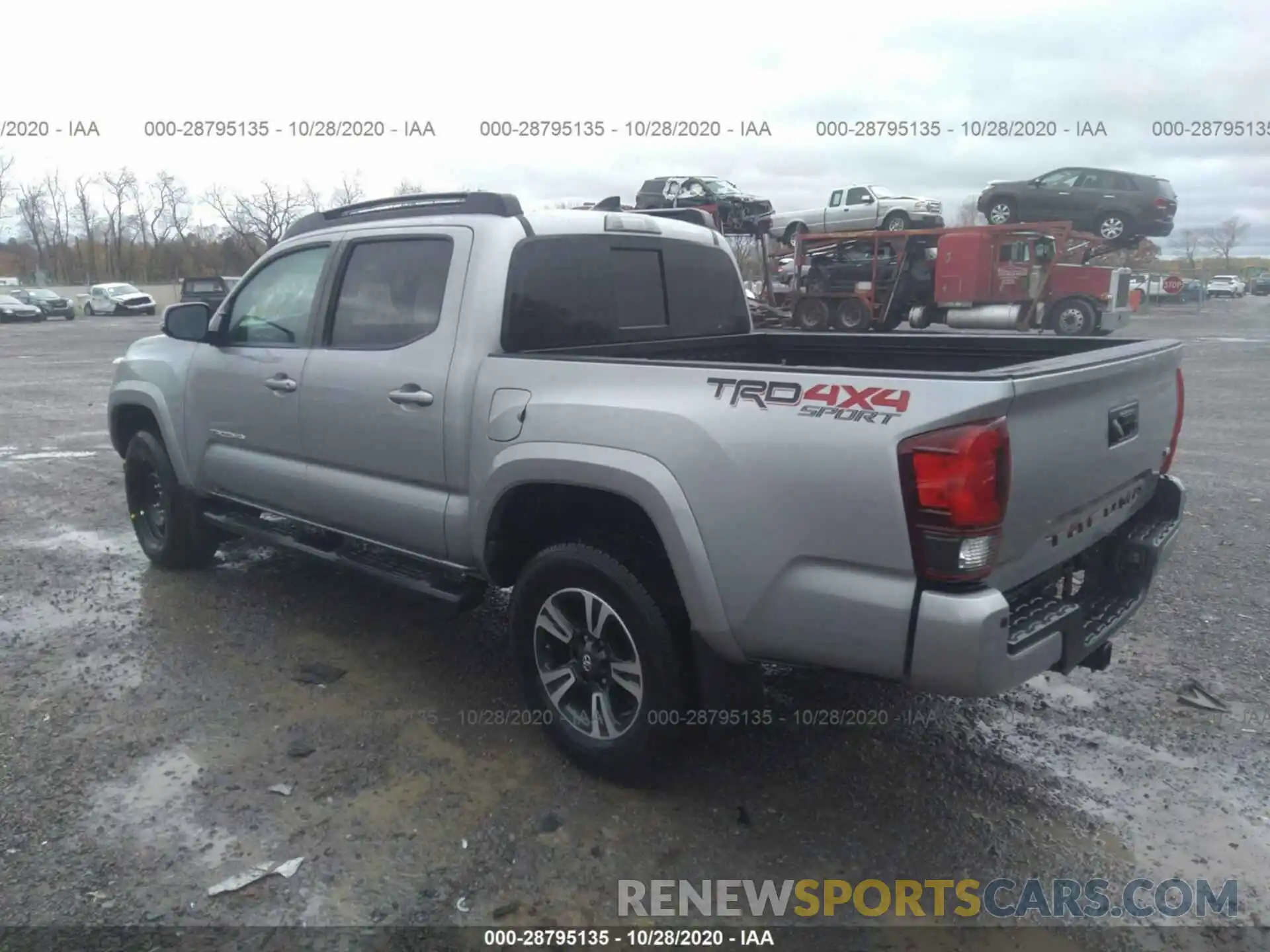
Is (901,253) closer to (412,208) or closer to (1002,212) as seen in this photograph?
(1002,212)

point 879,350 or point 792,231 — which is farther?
point 792,231

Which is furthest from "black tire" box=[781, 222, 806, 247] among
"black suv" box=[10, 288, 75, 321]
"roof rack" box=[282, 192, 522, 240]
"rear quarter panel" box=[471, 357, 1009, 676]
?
"black suv" box=[10, 288, 75, 321]

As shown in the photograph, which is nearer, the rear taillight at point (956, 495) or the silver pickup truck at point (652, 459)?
the rear taillight at point (956, 495)

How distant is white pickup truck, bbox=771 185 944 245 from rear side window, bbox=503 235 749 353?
1900cm

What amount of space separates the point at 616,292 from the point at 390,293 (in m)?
0.96

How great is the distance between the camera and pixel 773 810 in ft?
11.0

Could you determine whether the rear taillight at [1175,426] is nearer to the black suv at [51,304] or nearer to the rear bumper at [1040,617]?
the rear bumper at [1040,617]

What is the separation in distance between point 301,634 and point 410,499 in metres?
1.36

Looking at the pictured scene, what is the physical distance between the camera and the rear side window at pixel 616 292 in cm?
387

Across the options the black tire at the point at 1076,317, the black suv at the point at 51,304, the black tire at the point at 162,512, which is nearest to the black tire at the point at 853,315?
the black tire at the point at 1076,317

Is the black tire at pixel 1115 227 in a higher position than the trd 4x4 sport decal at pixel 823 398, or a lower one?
higher

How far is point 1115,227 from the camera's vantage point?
20969 millimetres

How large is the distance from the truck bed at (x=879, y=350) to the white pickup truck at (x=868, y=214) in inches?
752

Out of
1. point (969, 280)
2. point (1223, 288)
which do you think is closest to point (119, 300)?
point (969, 280)
